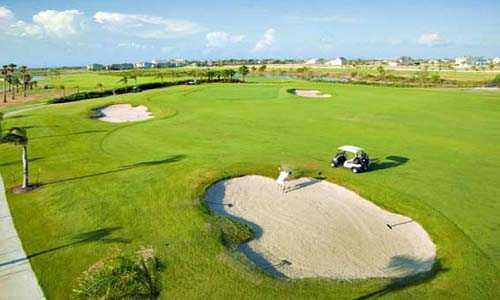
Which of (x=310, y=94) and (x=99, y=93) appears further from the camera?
(x=99, y=93)

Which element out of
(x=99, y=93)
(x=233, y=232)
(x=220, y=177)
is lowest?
(x=233, y=232)

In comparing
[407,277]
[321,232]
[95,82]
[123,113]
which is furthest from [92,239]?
[95,82]

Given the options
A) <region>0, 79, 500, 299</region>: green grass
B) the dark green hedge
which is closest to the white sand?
<region>0, 79, 500, 299</region>: green grass

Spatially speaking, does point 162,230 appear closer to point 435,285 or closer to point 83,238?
point 83,238

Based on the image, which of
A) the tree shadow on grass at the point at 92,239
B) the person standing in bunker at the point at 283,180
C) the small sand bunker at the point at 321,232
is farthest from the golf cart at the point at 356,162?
the tree shadow on grass at the point at 92,239

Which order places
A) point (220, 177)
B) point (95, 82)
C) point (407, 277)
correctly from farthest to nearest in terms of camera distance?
point (95, 82) → point (220, 177) → point (407, 277)

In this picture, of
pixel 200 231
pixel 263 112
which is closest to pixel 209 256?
pixel 200 231

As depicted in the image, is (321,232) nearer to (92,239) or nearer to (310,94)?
(92,239)
